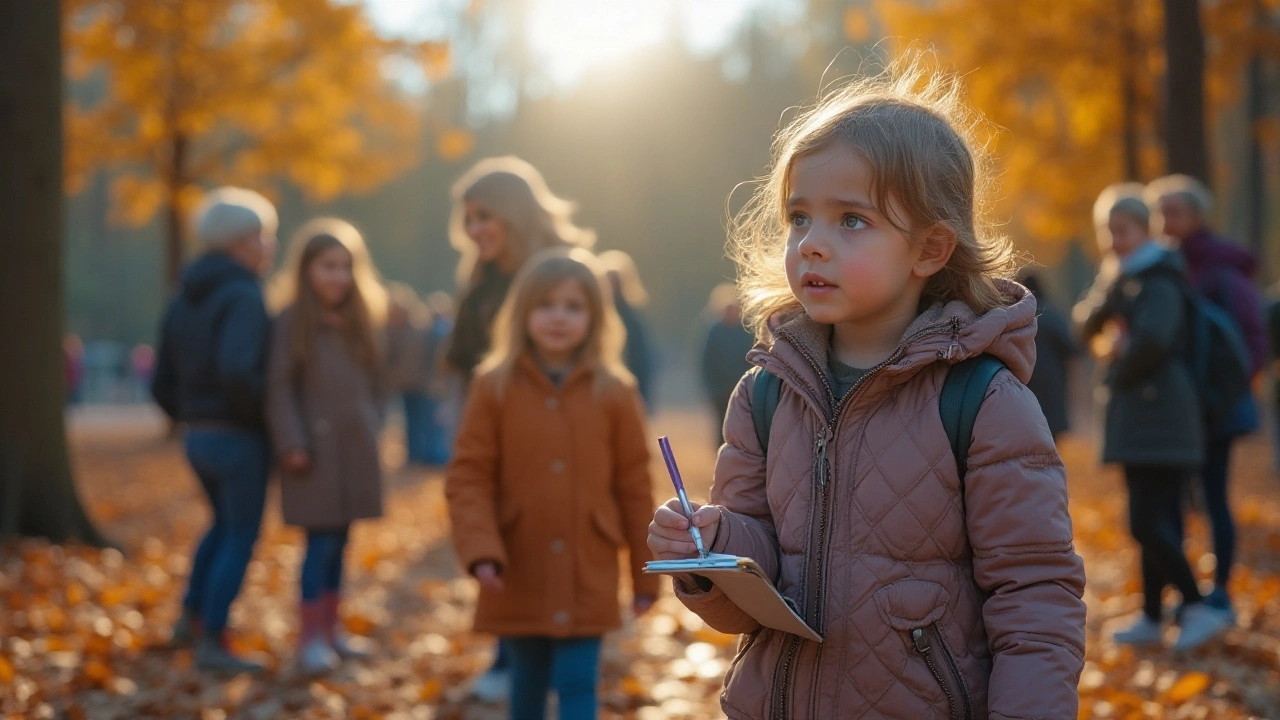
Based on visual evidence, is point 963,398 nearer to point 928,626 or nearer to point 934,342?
point 934,342

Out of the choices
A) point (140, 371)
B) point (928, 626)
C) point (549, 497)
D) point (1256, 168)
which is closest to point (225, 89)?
point (549, 497)

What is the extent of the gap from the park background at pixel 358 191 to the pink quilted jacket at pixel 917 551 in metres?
0.53

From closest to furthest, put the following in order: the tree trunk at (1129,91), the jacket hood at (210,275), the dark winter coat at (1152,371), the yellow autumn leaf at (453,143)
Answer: the dark winter coat at (1152,371) < the jacket hood at (210,275) < the tree trunk at (1129,91) < the yellow autumn leaf at (453,143)

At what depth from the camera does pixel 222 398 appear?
6059 mm

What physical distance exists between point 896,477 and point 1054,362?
674 centimetres

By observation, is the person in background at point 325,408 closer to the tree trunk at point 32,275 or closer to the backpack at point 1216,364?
the tree trunk at point 32,275

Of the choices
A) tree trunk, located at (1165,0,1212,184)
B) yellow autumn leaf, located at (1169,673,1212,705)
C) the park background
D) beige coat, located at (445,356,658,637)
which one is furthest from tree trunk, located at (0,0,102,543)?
tree trunk, located at (1165,0,1212,184)

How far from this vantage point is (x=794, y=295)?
246 cm

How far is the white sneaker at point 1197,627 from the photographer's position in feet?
18.7

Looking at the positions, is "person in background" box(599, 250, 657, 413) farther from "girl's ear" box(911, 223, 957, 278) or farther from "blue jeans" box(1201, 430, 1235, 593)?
"girl's ear" box(911, 223, 957, 278)

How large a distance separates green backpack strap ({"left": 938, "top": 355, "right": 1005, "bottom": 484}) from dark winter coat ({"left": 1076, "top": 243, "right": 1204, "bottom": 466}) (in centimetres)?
383

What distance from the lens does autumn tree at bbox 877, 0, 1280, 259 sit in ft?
46.3

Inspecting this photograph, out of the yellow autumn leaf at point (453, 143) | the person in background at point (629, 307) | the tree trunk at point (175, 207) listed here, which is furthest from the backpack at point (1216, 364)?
the tree trunk at point (175, 207)

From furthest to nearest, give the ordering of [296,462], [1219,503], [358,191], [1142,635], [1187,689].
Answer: [358,191]
[1219,503]
[1142,635]
[296,462]
[1187,689]
